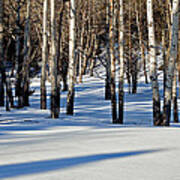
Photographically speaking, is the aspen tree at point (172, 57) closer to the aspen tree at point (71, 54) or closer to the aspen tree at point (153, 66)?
the aspen tree at point (153, 66)

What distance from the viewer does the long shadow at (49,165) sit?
307 cm

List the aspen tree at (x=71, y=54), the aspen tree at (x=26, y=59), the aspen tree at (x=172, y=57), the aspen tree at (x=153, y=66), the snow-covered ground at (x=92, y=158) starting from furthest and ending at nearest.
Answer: the aspen tree at (x=26, y=59), the aspen tree at (x=71, y=54), the aspen tree at (x=153, y=66), the aspen tree at (x=172, y=57), the snow-covered ground at (x=92, y=158)

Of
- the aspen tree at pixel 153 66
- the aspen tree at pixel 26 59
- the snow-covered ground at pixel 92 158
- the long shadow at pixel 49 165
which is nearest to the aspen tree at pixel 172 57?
the aspen tree at pixel 153 66

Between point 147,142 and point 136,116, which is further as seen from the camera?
point 136,116

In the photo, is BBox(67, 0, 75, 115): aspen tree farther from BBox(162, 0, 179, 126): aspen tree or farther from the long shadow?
the long shadow

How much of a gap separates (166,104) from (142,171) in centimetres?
698

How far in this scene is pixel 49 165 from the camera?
132 inches

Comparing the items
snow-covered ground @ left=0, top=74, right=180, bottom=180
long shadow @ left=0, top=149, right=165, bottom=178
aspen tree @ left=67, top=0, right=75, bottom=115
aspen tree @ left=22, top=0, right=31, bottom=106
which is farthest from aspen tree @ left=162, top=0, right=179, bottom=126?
aspen tree @ left=22, top=0, right=31, bottom=106

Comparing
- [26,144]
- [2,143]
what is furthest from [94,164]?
[2,143]

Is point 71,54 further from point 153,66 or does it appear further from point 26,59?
point 153,66

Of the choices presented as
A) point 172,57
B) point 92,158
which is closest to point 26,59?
point 172,57

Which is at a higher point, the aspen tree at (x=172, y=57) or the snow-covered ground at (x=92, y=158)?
the aspen tree at (x=172, y=57)

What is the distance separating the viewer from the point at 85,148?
4.35 metres

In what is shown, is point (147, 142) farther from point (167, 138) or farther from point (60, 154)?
point (60, 154)
